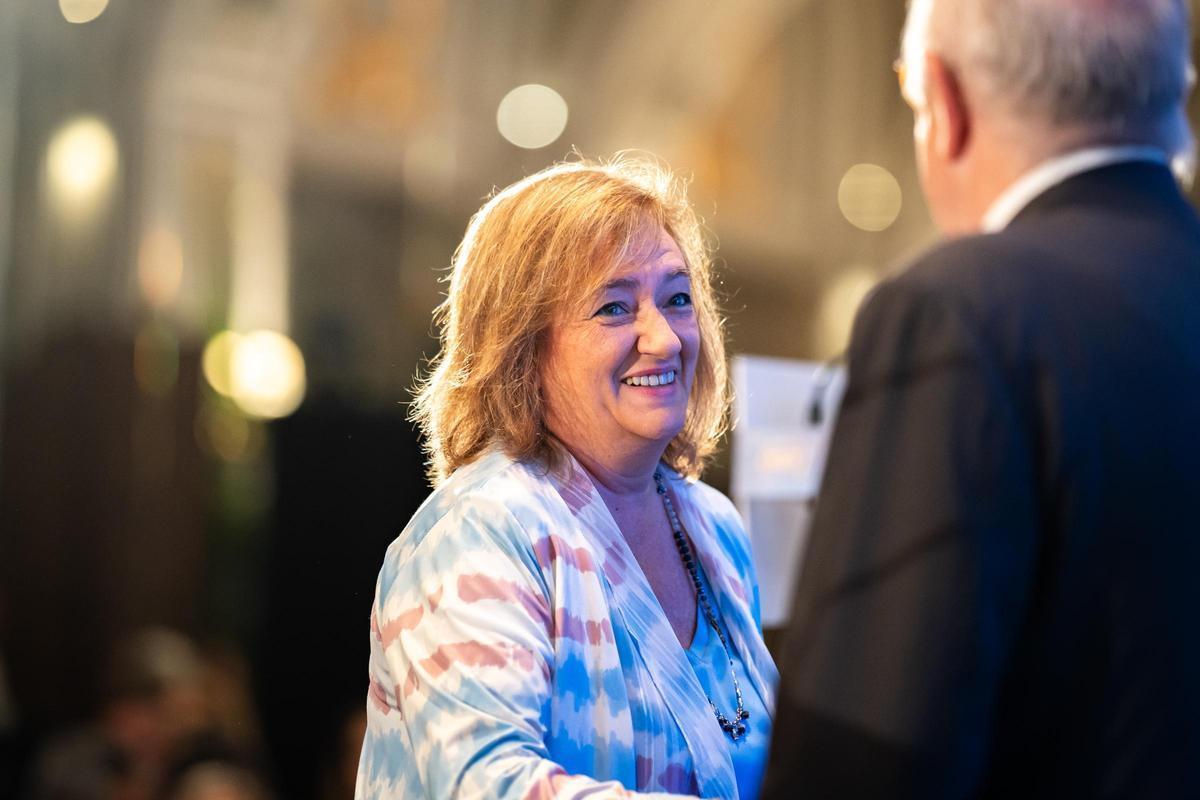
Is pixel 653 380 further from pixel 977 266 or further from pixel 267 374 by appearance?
pixel 267 374

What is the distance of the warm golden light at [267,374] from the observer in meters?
3.52

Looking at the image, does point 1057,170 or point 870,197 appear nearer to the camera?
point 1057,170

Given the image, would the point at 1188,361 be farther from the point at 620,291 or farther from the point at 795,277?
the point at 795,277

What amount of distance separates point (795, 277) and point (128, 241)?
2.80 metres

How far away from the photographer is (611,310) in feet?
6.28

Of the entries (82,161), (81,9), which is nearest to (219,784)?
(82,161)

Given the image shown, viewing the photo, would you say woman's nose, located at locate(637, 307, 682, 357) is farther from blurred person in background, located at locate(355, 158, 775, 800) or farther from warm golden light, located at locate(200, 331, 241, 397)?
warm golden light, located at locate(200, 331, 241, 397)

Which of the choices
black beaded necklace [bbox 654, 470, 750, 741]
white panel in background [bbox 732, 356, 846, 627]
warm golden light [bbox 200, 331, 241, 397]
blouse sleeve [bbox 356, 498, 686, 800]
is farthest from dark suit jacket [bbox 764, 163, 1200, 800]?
warm golden light [bbox 200, 331, 241, 397]

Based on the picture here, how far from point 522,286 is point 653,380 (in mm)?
244

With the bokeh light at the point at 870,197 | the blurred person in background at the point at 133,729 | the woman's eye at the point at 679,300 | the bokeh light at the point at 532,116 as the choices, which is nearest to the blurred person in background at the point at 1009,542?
the woman's eye at the point at 679,300

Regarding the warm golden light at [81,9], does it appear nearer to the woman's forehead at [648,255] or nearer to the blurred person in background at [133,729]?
the blurred person in background at [133,729]

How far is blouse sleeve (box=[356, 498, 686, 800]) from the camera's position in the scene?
4.84 ft

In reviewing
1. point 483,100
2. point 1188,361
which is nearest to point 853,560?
point 1188,361

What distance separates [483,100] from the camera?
4098 mm
